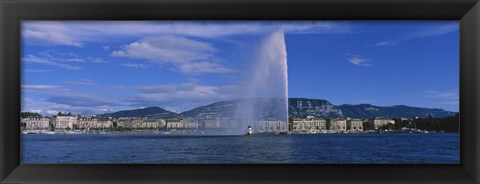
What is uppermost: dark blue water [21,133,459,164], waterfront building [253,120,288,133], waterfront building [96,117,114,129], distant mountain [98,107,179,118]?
distant mountain [98,107,179,118]

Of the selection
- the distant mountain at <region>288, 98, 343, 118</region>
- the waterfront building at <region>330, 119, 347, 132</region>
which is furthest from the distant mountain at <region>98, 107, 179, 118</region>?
the waterfront building at <region>330, 119, 347, 132</region>

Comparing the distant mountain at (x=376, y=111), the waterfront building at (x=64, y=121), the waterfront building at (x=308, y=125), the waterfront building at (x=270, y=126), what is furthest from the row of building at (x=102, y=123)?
the distant mountain at (x=376, y=111)

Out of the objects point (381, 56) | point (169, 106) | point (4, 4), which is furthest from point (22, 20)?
point (381, 56)

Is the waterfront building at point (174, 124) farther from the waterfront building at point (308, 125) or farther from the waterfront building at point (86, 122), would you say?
the waterfront building at point (308, 125)

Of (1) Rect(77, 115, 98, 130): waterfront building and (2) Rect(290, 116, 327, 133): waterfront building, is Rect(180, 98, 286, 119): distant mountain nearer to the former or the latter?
(2) Rect(290, 116, 327, 133): waterfront building

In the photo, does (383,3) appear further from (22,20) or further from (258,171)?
(22,20)

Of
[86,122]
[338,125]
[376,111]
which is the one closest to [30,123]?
[86,122]
